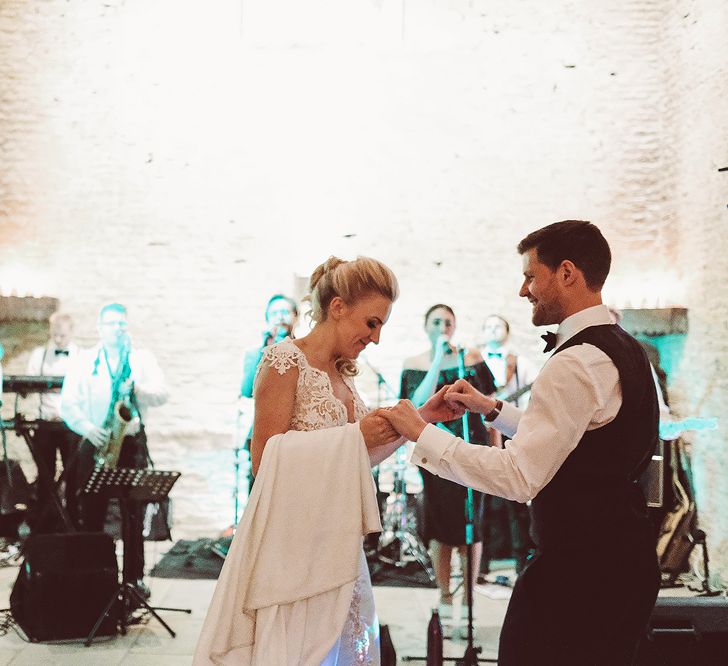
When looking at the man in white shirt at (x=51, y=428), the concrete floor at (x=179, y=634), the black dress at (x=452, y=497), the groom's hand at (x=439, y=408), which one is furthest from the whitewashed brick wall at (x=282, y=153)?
the groom's hand at (x=439, y=408)

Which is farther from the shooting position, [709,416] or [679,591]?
[709,416]

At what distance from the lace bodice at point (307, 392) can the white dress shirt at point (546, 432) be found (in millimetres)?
396

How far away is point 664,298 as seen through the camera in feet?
23.5

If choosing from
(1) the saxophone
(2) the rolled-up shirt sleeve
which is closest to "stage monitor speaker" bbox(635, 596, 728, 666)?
(2) the rolled-up shirt sleeve

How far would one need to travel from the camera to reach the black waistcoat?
199 centimetres

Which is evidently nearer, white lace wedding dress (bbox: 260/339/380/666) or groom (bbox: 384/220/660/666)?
groom (bbox: 384/220/660/666)

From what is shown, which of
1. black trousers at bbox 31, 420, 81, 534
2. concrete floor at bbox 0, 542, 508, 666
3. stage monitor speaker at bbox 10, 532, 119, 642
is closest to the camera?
concrete floor at bbox 0, 542, 508, 666

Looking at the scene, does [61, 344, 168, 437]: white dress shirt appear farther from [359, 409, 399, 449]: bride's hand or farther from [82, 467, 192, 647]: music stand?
[359, 409, 399, 449]: bride's hand

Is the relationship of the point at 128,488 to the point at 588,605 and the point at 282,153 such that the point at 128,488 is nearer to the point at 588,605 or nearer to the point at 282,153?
the point at 588,605

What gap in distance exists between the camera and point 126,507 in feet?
15.6

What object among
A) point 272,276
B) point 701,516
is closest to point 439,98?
point 272,276

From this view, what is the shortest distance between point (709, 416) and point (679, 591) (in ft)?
4.48

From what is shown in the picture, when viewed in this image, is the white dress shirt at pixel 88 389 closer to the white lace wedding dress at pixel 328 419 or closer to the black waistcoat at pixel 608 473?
the white lace wedding dress at pixel 328 419

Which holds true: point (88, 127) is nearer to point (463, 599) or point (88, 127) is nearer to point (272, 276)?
point (272, 276)
